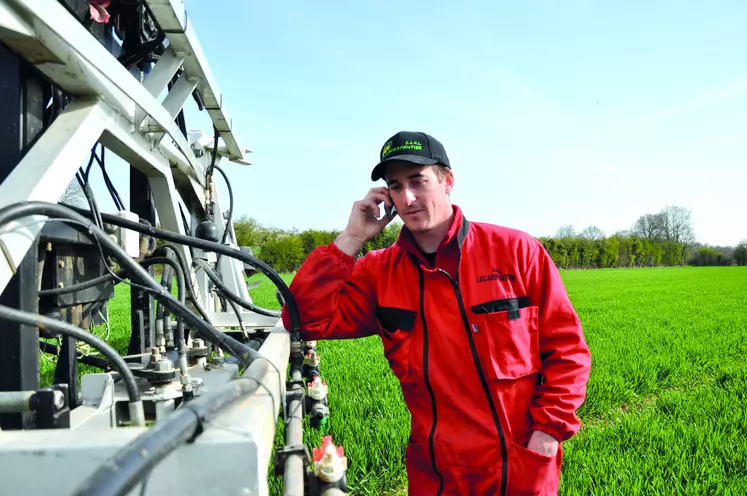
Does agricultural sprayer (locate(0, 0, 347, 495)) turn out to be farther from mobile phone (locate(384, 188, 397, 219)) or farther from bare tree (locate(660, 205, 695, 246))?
bare tree (locate(660, 205, 695, 246))

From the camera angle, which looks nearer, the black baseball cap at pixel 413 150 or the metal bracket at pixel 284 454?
the metal bracket at pixel 284 454

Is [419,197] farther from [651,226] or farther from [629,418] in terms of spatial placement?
[651,226]

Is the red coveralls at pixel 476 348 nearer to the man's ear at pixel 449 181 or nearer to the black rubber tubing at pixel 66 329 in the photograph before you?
the man's ear at pixel 449 181

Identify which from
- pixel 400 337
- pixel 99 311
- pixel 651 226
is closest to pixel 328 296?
pixel 400 337

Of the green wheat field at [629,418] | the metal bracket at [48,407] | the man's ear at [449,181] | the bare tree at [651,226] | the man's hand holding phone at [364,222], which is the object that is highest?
the bare tree at [651,226]

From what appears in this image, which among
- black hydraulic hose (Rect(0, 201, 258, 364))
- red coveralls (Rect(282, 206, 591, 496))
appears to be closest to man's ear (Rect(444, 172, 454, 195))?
red coveralls (Rect(282, 206, 591, 496))

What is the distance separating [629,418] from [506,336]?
2865 millimetres

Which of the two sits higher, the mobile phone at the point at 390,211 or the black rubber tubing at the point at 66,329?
the mobile phone at the point at 390,211

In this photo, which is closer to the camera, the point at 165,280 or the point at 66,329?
the point at 66,329

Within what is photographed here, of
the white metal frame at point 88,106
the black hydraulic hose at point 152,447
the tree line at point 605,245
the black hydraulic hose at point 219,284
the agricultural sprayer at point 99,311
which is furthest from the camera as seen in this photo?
the tree line at point 605,245

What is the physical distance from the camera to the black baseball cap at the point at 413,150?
5.80 ft

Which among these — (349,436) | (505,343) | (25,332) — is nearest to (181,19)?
(25,332)

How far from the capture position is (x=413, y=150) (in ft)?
5.87

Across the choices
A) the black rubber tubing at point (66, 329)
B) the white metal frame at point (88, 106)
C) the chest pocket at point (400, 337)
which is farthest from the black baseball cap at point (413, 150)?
the black rubber tubing at point (66, 329)
